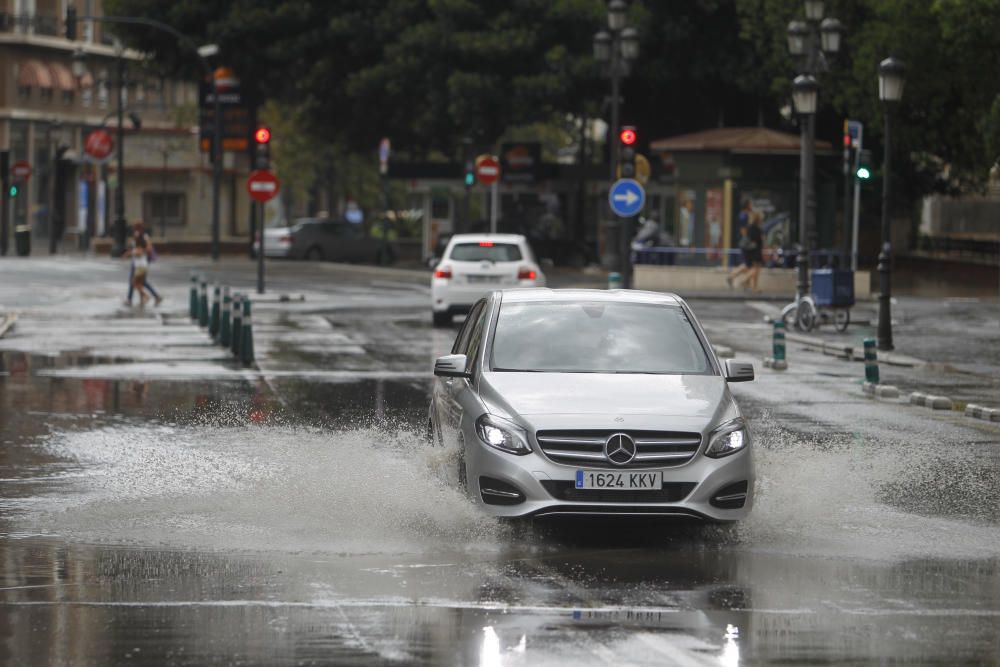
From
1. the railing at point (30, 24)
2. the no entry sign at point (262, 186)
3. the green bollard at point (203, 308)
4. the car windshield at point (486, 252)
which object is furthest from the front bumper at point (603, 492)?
the railing at point (30, 24)

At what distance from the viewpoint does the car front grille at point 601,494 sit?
994 cm

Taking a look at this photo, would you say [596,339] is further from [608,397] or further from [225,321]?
[225,321]

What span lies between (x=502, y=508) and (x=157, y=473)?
12.0 ft

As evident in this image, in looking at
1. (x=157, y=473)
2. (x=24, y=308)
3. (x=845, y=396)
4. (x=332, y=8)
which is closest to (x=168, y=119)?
(x=332, y=8)

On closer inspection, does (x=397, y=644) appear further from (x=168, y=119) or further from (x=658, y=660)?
(x=168, y=119)

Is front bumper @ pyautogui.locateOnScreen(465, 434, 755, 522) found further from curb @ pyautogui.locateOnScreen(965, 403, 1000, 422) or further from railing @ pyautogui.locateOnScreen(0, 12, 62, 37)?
railing @ pyautogui.locateOnScreen(0, 12, 62, 37)

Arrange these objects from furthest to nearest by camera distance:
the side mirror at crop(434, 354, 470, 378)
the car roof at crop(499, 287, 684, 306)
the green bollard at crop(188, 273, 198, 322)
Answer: the green bollard at crop(188, 273, 198, 322) < the car roof at crop(499, 287, 684, 306) < the side mirror at crop(434, 354, 470, 378)

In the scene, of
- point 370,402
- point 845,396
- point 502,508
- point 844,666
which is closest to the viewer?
point 844,666

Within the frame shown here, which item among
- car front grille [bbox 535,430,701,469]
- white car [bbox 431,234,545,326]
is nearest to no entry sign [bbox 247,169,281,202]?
white car [bbox 431,234,545,326]

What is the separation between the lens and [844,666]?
7.27m

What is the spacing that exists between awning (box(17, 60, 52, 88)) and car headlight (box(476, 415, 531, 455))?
7609 centimetres

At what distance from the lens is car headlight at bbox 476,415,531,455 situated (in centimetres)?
1008

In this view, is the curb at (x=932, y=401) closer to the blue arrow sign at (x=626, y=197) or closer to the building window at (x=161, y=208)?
the blue arrow sign at (x=626, y=197)

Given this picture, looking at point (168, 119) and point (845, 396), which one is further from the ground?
point (168, 119)
